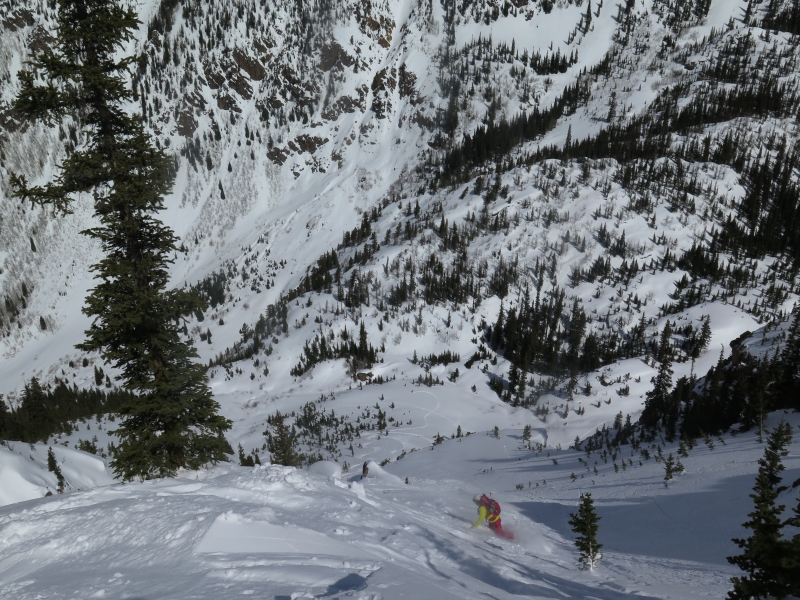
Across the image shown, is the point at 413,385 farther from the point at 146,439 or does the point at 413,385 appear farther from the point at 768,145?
the point at 768,145

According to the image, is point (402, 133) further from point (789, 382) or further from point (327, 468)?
point (327, 468)

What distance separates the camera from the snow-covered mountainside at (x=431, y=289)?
6.91m

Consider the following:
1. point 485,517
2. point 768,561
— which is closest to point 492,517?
point 485,517

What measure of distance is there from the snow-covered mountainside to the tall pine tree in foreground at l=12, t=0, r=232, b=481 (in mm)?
1381

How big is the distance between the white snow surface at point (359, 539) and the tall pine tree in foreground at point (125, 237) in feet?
4.93

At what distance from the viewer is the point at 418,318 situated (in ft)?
189

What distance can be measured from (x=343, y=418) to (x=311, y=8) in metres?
111

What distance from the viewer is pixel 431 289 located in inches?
2349

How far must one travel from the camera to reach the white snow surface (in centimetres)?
462

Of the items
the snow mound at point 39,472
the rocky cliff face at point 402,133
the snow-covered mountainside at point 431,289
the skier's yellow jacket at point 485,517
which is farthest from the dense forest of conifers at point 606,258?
the snow mound at point 39,472

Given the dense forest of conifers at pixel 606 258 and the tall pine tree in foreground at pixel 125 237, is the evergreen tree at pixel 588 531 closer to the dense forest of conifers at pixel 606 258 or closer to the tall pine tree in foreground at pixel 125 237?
the tall pine tree in foreground at pixel 125 237

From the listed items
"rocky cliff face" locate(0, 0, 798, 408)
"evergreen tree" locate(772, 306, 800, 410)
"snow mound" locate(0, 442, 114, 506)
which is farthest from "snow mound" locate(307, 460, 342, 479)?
"rocky cliff face" locate(0, 0, 798, 408)

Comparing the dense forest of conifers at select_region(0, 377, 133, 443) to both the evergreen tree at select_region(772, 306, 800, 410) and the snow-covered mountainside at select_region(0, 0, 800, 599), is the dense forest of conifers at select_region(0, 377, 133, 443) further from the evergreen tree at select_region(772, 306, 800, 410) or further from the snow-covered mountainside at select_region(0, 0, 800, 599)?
the evergreen tree at select_region(772, 306, 800, 410)

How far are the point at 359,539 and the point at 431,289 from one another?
53.6m
